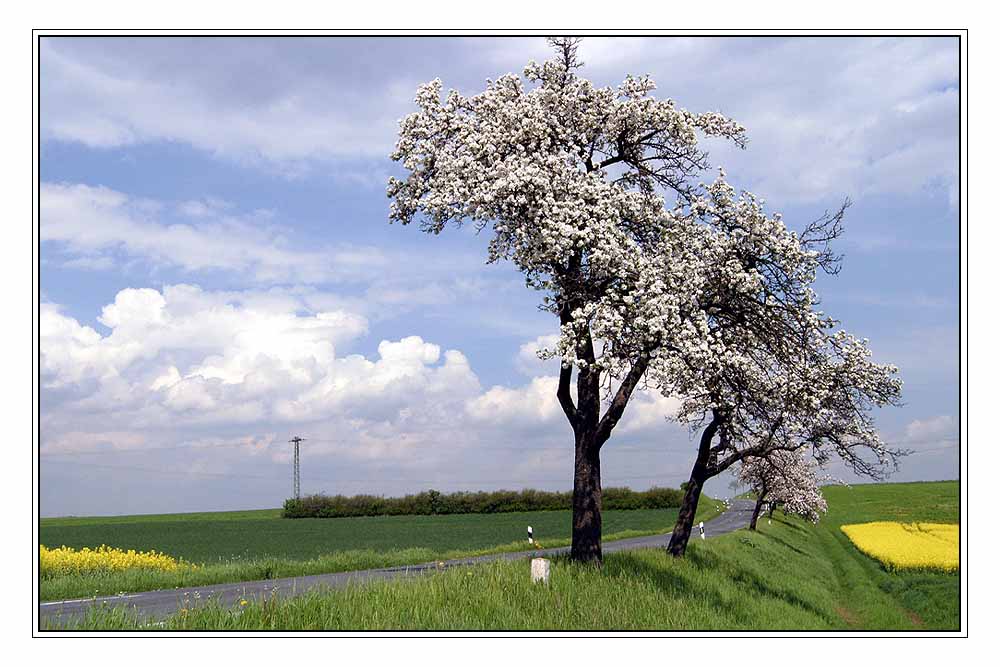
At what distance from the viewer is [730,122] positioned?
25438mm

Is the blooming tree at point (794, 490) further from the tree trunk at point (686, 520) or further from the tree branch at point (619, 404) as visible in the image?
the tree branch at point (619, 404)

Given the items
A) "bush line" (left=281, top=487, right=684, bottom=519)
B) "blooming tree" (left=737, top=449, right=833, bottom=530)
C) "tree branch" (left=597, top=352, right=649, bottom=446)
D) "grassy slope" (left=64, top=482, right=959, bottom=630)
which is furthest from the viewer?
"bush line" (left=281, top=487, right=684, bottom=519)

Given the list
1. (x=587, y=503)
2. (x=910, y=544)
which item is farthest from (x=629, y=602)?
(x=910, y=544)

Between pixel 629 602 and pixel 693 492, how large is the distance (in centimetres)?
1344

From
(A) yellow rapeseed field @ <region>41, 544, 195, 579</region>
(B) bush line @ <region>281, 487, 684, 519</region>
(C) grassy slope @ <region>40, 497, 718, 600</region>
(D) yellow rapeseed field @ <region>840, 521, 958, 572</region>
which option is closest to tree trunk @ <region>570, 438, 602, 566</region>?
(C) grassy slope @ <region>40, 497, 718, 600</region>

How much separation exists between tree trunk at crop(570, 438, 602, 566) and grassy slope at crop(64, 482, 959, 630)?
0.61 meters

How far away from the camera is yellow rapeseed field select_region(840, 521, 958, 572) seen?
1816 inches

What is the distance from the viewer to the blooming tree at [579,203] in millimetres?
21000

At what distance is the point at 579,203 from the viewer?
2142 cm

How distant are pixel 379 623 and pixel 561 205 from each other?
11010mm

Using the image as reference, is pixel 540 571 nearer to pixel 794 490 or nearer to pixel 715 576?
pixel 715 576

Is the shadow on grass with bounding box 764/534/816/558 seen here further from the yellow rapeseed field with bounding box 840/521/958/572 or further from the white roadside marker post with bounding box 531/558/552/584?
the white roadside marker post with bounding box 531/558/552/584

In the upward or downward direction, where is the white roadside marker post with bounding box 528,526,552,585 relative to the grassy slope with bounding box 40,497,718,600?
upward
